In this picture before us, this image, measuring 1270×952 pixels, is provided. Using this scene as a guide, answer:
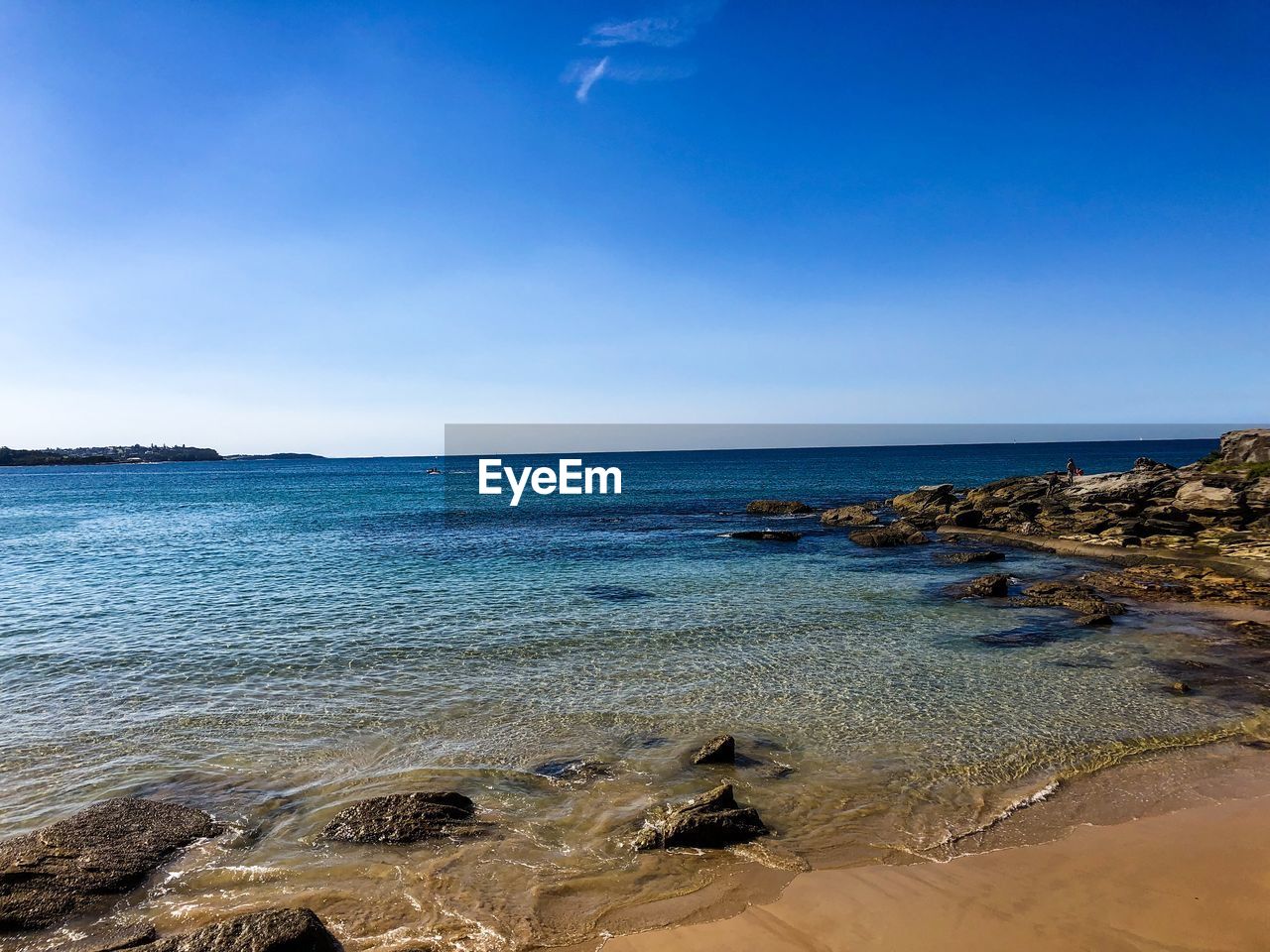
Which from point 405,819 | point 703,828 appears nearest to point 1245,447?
point 703,828

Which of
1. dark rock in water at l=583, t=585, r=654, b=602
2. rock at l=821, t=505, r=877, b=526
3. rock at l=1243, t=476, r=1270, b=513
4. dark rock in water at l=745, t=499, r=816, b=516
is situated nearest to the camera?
dark rock in water at l=583, t=585, r=654, b=602

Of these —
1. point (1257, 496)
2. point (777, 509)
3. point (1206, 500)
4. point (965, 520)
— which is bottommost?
point (777, 509)

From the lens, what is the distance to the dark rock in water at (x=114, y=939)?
6.91 metres

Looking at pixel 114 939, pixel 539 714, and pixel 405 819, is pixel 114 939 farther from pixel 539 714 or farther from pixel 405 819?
pixel 539 714

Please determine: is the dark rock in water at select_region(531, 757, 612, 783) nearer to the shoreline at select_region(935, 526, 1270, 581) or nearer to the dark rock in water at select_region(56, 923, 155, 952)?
the dark rock in water at select_region(56, 923, 155, 952)

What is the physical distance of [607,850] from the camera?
350 inches

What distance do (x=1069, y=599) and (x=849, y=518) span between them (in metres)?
22.5

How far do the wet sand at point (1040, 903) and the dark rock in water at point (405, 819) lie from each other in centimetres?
327

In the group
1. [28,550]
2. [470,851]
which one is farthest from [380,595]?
[28,550]

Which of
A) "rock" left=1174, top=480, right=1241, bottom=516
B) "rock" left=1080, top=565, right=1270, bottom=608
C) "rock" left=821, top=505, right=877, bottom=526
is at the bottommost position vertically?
"rock" left=1080, top=565, right=1270, bottom=608

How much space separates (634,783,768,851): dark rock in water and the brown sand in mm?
1056

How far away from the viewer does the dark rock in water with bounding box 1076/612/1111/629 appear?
65.5 ft

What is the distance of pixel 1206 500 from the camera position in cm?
3484

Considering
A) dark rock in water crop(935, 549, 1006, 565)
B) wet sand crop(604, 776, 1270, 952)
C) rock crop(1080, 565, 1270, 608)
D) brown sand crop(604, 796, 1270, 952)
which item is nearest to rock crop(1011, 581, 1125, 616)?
rock crop(1080, 565, 1270, 608)
